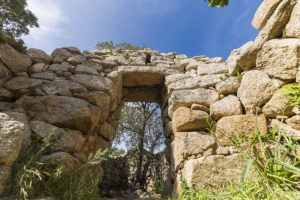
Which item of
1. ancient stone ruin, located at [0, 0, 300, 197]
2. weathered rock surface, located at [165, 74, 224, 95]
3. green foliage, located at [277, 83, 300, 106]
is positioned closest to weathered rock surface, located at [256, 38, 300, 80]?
ancient stone ruin, located at [0, 0, 300, 197]

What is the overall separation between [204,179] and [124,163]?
500 cm

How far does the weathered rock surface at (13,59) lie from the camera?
2295 millimetres

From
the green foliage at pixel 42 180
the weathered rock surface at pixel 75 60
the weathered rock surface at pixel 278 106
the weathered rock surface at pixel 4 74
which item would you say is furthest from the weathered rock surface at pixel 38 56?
the weathered rock surface at pixel 278 106

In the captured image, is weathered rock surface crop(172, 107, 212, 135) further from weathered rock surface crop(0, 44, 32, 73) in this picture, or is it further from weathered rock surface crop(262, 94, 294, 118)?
weathered rock surface crop(0, 44, 32, 73)

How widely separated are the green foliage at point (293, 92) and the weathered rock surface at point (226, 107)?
1.71 feet

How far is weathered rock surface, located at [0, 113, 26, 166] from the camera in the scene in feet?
3.74

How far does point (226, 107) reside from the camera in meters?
2.16

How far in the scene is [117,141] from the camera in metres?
7.26

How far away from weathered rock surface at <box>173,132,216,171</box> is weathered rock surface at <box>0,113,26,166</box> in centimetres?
161

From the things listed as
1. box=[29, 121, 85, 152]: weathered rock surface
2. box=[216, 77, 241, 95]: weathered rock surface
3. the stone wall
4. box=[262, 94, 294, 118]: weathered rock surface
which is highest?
box=[216, 77, 241, 95]: weathered rock surface

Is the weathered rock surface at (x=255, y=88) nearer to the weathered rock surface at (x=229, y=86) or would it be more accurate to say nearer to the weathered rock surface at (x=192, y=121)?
the weathered rock surface at (x=229, y=86)

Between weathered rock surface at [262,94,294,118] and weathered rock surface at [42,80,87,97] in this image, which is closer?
weathered rock surface at [262,94,294,118]

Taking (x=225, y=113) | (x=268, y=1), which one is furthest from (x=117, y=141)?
(x=268, y=1)

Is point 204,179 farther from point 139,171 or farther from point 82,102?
point 139,171
